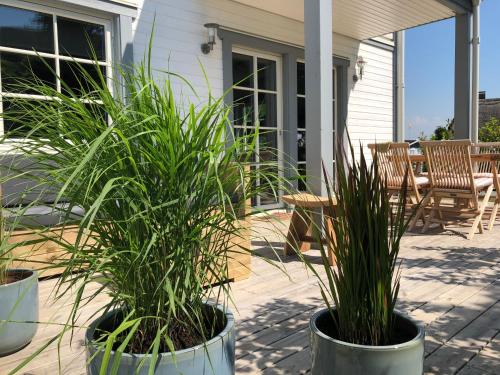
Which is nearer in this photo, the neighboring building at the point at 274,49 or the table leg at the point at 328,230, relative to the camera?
the table leg at the point at 328,230

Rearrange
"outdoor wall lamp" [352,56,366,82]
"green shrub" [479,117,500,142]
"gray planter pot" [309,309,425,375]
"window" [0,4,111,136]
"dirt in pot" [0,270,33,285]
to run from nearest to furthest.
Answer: "gray planter pot" [309,309,425,375], "dirt in pot" [0,270,33,285], "window" [0,4,111,136], "outdoor wall lamp" [352,56,366,82], "green shrub" [479,117,500,142]

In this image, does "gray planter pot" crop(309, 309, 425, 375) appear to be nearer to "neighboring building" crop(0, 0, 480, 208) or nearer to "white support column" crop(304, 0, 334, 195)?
"neighboring building" crop(0, 0, 480, 208)

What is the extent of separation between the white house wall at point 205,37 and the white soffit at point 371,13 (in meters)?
0.15

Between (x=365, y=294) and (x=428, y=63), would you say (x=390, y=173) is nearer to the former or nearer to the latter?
(x=365, y=294)

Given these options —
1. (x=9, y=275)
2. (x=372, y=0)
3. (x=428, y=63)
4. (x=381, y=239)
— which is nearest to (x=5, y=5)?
(x=9, y=275)

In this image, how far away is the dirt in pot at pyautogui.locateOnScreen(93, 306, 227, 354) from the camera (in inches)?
44.4

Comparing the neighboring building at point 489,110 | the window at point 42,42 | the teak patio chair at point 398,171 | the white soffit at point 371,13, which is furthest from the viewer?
the neighboring building at point 489,110

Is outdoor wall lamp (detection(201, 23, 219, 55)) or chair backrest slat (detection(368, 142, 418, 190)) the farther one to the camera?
outdoor wall lamp (detection(201, 23, 219, 55))

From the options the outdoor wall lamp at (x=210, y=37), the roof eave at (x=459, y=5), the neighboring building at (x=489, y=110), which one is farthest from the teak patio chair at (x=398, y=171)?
the neighboring building at (x=489, y=110)

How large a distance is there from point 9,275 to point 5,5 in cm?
254

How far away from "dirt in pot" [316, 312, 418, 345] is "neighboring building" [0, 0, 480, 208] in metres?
1.00

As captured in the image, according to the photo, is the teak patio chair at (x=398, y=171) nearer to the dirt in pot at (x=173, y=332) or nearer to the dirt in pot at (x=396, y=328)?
the dirt in pot at (x=396, y=328)

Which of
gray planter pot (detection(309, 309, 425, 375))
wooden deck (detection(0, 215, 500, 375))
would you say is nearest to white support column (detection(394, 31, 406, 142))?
wooden deck (detection(0, 215, 500, 375))

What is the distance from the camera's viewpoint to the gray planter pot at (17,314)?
1776 millimetres
